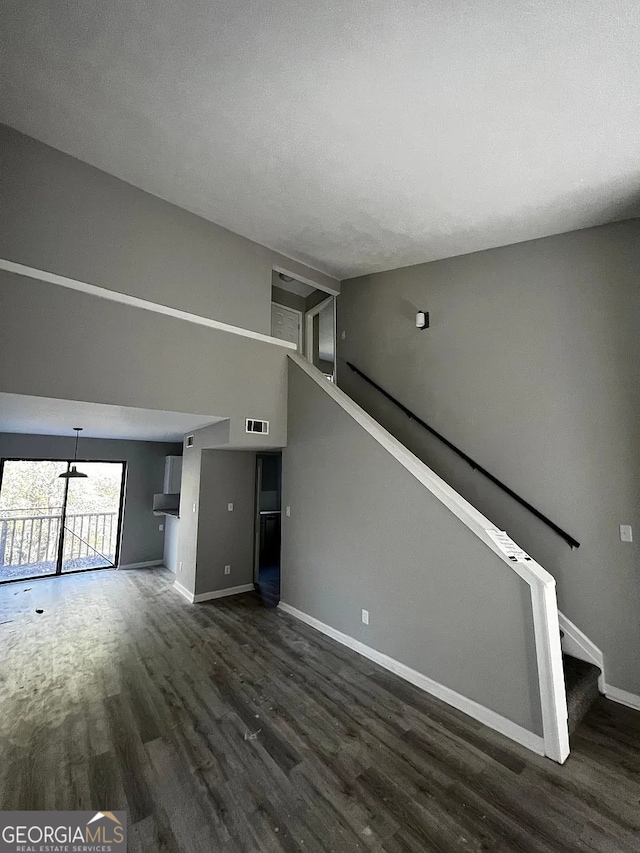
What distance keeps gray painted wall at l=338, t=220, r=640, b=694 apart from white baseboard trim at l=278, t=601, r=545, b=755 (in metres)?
1.16

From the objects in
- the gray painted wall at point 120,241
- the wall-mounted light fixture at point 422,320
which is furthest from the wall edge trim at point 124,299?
the wall-mounted light fixture at point 422,320

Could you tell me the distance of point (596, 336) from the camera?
3.13 m

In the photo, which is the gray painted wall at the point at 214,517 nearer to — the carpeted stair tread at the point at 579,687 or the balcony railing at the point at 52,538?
the balcony railing at the point at 52,538

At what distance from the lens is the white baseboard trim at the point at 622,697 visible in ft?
8.96

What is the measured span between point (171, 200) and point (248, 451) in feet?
11.1

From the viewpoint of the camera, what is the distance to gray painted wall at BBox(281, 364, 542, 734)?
2.46 metres

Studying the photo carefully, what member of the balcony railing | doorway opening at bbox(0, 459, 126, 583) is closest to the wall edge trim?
doorway opening at bbox(0, 459, 126, 583)

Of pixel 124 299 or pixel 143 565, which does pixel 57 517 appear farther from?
pixel 124 299

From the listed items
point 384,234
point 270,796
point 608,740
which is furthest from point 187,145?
point 608,740

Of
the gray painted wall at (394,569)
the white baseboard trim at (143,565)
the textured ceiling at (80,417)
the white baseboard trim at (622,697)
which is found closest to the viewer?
the gray painted wall at (394,569)

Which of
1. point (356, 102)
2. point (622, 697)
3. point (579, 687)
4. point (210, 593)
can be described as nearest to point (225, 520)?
point (210, 593)

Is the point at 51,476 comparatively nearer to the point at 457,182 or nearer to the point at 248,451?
the point at 248,451

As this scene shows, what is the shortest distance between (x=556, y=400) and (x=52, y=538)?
808cm

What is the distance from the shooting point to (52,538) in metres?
6.46
